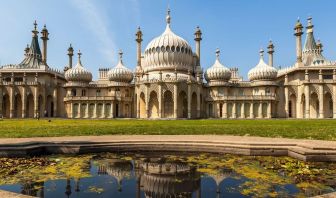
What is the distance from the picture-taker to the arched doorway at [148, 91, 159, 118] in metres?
56.5

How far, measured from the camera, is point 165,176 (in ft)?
25.9

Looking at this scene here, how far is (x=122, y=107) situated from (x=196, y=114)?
1642 centimetres

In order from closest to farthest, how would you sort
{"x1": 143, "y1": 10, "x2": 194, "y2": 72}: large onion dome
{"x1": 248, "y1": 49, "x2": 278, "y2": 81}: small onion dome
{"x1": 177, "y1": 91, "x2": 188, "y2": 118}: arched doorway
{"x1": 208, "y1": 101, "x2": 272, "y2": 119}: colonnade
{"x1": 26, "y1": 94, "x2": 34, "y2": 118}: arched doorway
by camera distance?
{"x1": 208, "y1": 101, "x2": 272, "y2": 119}: colonnade → {"x1": 177, "y1": 91, "x2": 188, "y2": 118}: arched doorway → {"x1": 143, "y1": 10, "x2": 194, "y2": 72}: large onion dome → {"x1": 248, "y1": 49, "x2": 278, "y2": 81}: small onion dome → {"x1": 26, "y1": 94, "x2": 34, "y2": 118}: arched doorway

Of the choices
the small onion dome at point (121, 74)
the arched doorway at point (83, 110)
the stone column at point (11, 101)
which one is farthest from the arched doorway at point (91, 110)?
the stone column at point (11, 101)

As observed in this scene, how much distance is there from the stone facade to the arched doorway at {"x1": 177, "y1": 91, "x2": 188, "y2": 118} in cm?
21

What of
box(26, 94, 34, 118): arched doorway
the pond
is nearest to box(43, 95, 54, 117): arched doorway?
box(26, 94, 34, 118): arched doorway

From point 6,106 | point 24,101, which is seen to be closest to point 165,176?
point 24,101

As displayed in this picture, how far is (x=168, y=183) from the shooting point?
285 inches

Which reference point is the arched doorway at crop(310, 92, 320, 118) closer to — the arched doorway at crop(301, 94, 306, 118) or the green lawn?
the arched doorway at crop(301, 94, 306, 118)

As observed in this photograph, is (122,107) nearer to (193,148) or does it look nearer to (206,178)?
(193,148)

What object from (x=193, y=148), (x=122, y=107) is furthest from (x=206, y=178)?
(x=122, y=107)

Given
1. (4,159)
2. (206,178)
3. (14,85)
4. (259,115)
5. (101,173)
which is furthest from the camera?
(14,85)

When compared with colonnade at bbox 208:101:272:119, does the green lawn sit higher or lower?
lower

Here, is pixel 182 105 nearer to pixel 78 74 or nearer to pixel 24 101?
pixel 78 74
